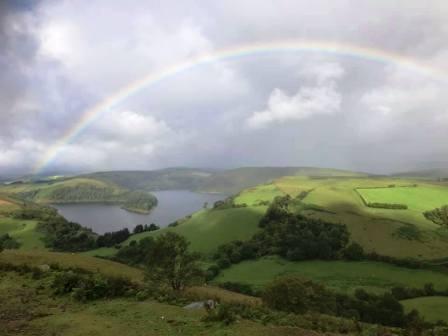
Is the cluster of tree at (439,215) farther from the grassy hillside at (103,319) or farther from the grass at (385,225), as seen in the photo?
the grassy hillside at (103,319)

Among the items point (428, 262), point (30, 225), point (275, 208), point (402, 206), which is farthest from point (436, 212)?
point (30, 225)

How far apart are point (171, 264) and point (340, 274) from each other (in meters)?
58.5

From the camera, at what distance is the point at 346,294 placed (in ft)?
210

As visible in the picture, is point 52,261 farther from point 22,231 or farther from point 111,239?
point 22,231

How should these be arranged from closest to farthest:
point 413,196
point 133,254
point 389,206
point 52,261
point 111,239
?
1. point 52,261
2. point 133,254
3. point 111,239
4. point 389,206
5. point 413,196

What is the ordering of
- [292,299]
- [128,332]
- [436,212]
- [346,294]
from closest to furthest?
[128,332] < [292,299] < [346,294] < [436,212]

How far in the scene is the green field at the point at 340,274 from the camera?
74500 millimetres

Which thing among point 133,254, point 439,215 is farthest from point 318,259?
point 133,254

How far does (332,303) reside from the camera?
42062 millimetres

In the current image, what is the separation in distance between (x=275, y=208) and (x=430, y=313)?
7968cm

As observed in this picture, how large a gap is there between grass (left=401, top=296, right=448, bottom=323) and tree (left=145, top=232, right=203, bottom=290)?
37.3m

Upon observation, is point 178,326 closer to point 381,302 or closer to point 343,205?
point 381,302

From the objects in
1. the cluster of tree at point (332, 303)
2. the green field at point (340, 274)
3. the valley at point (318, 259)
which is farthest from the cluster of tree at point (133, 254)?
the cluster of tree at point (332, 303)

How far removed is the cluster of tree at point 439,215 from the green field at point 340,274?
40.6m
